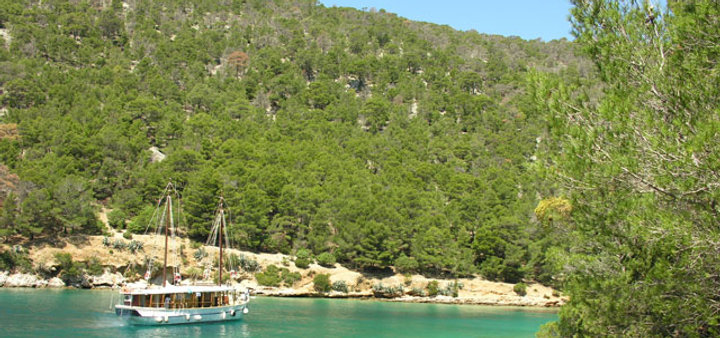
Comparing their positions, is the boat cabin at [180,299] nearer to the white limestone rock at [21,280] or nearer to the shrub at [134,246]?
the shrub at [134,246]

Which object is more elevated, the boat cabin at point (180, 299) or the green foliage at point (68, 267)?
the green foliage at point (68, 267)

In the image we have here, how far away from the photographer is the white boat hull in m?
29.6

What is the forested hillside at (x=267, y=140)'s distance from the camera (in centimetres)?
5222

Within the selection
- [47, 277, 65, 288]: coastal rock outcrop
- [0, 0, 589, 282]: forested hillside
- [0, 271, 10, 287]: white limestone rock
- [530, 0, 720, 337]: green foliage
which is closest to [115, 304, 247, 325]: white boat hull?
[0, 0, 589, 282]: forested hillside

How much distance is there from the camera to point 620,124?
7363 millimetres

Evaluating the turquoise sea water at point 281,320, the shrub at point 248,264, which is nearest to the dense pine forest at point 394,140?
the shrub at point 248,264

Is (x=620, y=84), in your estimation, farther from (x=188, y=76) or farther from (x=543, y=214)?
(x=188, y=76)

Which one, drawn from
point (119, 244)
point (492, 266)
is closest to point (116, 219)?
point (119, 244)

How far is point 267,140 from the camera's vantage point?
7050cm

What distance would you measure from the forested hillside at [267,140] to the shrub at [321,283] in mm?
4485

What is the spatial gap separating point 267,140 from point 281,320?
4088cm

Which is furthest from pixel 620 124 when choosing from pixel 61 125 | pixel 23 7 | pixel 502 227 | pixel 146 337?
pixel 23 7

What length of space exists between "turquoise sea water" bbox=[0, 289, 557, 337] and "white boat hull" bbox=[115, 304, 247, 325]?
1.98 ft

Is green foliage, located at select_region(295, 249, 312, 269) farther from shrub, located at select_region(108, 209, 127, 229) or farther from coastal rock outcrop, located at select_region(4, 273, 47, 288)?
coastal rock outcrop, located at select_region(4, 273, 47, 288)
